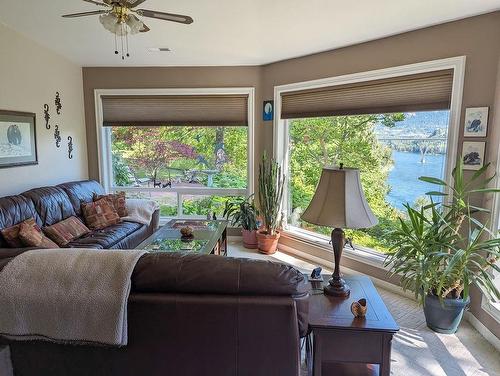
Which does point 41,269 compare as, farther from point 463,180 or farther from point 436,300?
point 463,180

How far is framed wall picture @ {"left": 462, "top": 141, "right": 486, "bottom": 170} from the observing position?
2693mm

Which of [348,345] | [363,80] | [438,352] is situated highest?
[363,80]

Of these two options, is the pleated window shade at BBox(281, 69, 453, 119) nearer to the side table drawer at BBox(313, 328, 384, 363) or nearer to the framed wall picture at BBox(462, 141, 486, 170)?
the framed wall picture at BBox(462, 141, 486, 170)

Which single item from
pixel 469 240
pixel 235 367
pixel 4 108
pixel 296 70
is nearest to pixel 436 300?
pixel 469 240

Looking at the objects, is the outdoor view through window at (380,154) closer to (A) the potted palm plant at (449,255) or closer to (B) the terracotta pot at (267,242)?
(A) the potted palm plant at (449,255)

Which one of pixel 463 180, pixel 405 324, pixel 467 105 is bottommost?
pixel 405 324

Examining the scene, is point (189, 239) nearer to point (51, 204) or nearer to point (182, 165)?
point (51, 204)

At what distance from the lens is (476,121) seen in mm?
2709

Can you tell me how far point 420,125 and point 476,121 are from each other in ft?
1.85

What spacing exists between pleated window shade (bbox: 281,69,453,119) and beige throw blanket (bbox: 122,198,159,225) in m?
2.14

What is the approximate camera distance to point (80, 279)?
1.40m

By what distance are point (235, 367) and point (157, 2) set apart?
103 inches

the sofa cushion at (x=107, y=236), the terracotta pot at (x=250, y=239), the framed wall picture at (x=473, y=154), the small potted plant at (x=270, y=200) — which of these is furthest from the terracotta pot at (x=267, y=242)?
the framed wall picture at (x=473, y=154)

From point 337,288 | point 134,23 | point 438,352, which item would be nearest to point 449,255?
point 438,352
